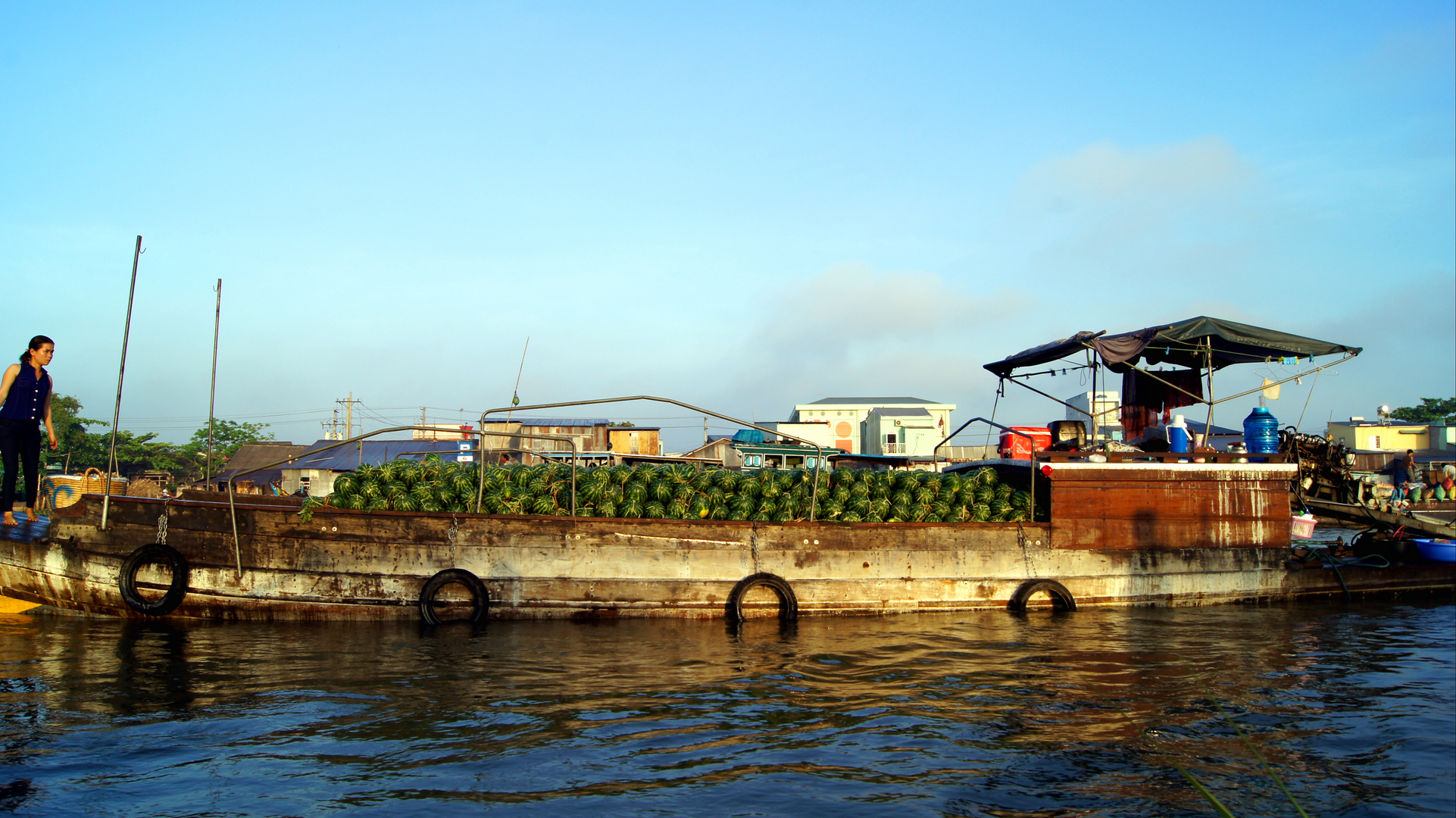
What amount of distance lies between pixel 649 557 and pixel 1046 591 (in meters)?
6.02

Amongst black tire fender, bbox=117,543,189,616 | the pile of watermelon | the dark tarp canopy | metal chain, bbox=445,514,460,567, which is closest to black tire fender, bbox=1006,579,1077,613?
the pile of watermelon

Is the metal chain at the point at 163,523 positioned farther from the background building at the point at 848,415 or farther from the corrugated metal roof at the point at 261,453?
the background building at the point at 848,415

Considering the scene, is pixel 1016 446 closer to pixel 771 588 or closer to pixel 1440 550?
pixel 771 588

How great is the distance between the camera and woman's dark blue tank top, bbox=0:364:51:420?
33.7ft

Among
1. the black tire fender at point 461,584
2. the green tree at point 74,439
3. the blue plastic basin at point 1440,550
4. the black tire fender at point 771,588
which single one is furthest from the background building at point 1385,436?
the green tree at point 74,439

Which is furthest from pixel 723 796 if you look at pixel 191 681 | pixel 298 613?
pixel 298 613

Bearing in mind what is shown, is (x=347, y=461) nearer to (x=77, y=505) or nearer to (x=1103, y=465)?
(x=77, y=505)

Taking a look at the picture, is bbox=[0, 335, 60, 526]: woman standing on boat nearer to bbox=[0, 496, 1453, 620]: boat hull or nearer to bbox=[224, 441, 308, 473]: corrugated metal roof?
bbox=[0, 496, 1453, 620]: boat hull

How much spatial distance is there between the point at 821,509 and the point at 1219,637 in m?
5.50

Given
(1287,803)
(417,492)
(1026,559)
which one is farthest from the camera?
(1026,559)

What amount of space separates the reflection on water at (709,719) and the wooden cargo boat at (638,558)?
45 cm

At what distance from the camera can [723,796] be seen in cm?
586

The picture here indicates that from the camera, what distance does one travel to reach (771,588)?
1173 centimetres

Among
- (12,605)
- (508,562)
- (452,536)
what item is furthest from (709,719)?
(12,605)
